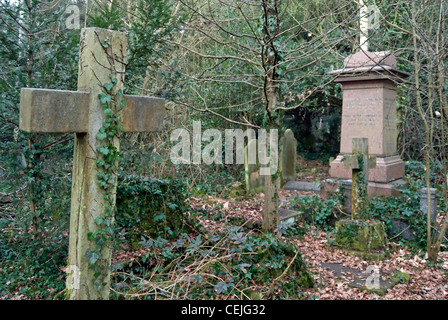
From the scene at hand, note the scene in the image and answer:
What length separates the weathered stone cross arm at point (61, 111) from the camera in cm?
213

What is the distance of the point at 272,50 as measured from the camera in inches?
174

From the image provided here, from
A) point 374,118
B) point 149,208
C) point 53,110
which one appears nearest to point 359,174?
point 374,118

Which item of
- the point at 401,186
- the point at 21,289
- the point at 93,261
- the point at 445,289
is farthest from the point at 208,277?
the point at 401,186

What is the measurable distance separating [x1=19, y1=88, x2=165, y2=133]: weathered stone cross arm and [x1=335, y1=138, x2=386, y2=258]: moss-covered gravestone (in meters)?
4.02

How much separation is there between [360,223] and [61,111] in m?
4.63

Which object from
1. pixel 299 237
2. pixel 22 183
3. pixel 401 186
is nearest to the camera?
pixel 22 183

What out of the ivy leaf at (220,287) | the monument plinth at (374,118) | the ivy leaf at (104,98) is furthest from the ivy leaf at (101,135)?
the monument plinth at (374,118)

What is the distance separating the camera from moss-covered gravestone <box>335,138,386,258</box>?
17.4 ft

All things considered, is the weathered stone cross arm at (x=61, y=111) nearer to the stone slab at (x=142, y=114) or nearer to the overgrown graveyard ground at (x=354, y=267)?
the stone slab at (x=142, y=114)

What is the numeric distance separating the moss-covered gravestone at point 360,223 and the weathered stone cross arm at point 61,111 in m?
4.02

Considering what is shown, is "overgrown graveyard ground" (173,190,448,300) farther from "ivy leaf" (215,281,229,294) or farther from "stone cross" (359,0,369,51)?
"stone cross" (359,0,369,51)

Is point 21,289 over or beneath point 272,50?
beneath
